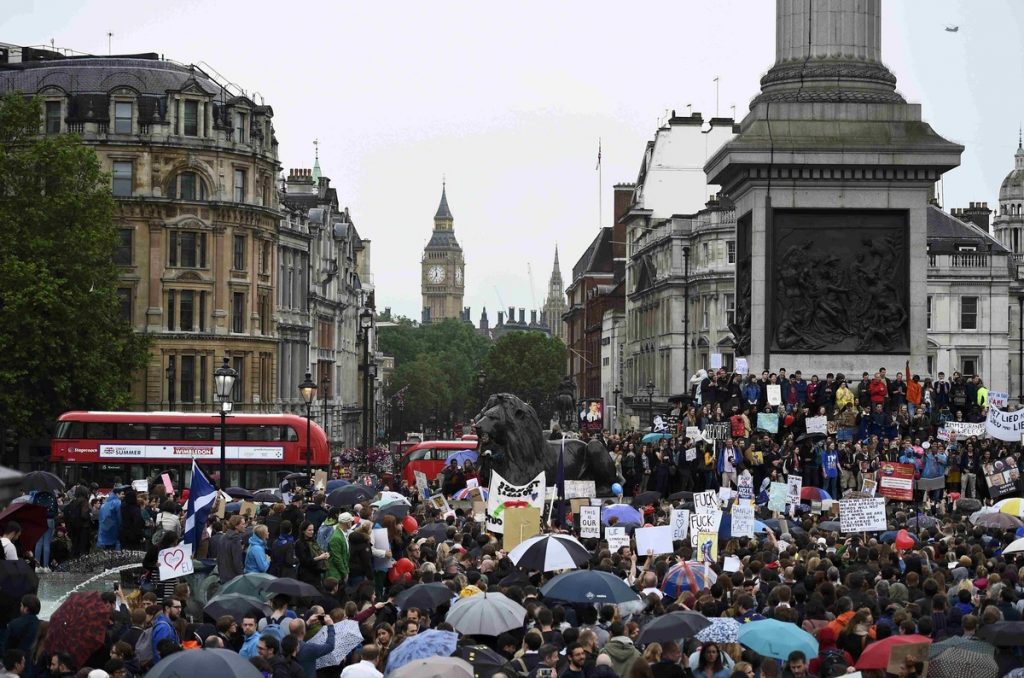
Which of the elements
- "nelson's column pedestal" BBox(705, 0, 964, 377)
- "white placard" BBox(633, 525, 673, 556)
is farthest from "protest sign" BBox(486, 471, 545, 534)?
"nelson's column pedestal" BBox(705, 0, 964, 377)

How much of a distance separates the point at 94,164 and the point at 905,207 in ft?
128

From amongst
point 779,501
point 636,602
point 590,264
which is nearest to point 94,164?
point 779,501

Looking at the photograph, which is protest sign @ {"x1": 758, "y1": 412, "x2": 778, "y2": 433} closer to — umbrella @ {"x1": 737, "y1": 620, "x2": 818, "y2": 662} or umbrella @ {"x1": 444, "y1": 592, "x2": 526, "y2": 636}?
umbrella @ {"x1": 444, "y1": 592, "x2": 526, "y2": 636}

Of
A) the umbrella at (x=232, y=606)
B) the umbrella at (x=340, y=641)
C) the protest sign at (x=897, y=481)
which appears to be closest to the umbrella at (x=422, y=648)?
the umbrella at (x=340, y=641)

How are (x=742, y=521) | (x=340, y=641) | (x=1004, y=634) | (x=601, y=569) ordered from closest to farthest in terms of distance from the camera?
(x=1004, y=634) < (x=340, y=641) < (x=601, y=569) < (x=742, y=521)

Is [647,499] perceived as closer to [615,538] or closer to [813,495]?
[813,495]

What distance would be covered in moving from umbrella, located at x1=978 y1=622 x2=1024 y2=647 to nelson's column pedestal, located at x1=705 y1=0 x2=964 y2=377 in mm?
19920

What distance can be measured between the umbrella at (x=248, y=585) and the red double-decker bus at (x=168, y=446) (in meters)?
36.4

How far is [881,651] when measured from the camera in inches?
608

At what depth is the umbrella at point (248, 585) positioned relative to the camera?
771 inches

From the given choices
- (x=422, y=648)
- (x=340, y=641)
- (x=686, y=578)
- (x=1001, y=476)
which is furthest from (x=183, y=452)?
(x=422, y=648)

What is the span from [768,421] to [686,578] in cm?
1469

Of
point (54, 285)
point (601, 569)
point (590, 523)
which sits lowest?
point (601, 569)

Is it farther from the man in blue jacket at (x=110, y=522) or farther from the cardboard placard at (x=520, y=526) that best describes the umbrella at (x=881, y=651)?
the man in blue jacket at (x=110, y=522)
